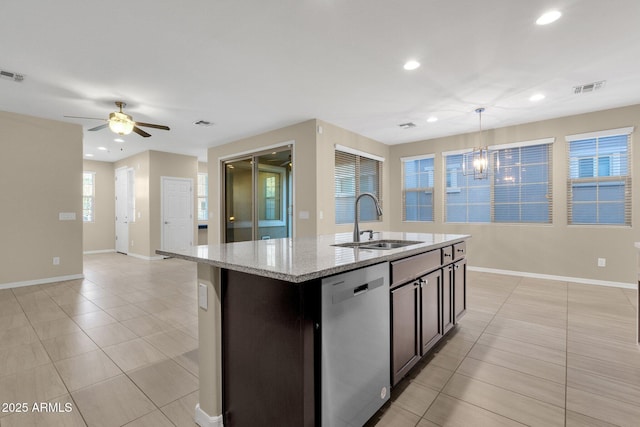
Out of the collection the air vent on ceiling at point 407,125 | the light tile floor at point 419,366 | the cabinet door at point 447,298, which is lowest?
the light tile floor at point 419,366

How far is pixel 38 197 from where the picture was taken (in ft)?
15.6

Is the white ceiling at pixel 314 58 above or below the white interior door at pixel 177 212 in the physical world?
above

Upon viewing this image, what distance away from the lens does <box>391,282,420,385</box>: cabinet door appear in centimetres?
178

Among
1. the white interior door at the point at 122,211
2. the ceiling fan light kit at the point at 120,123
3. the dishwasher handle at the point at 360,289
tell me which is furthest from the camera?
the white interior door at the point at 122,211

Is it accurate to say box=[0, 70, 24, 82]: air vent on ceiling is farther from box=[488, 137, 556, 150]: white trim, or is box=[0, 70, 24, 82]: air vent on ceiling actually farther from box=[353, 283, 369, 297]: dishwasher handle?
box=[488, 137, 556, 150]: white trim

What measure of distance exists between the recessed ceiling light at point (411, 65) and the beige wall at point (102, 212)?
895cm

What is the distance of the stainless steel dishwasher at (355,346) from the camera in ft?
4.28

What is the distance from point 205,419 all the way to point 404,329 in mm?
1251

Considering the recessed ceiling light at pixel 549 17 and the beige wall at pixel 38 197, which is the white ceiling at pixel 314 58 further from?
the beige wall at pixel 38 197

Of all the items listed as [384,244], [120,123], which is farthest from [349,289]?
[120,123]

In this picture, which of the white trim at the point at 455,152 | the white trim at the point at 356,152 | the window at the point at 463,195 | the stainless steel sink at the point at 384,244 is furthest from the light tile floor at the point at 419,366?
the white trim at the point at 356,152

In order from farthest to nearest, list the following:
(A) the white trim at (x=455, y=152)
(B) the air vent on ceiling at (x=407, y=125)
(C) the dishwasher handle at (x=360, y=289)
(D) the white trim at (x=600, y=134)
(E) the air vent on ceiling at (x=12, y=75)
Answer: (A) the white trim at (x=455, y=152), (B) the air vent on ceiling at (x=407, y=125), (D) the white trim at (x=600, y=134), (E) the air vent on ceiling at (x=12, y=75), (C) the dishwasher handle at (x=360, y=289)

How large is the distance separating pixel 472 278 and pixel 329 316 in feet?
15.1

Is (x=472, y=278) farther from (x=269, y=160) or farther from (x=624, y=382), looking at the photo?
(x=269, y=160)
